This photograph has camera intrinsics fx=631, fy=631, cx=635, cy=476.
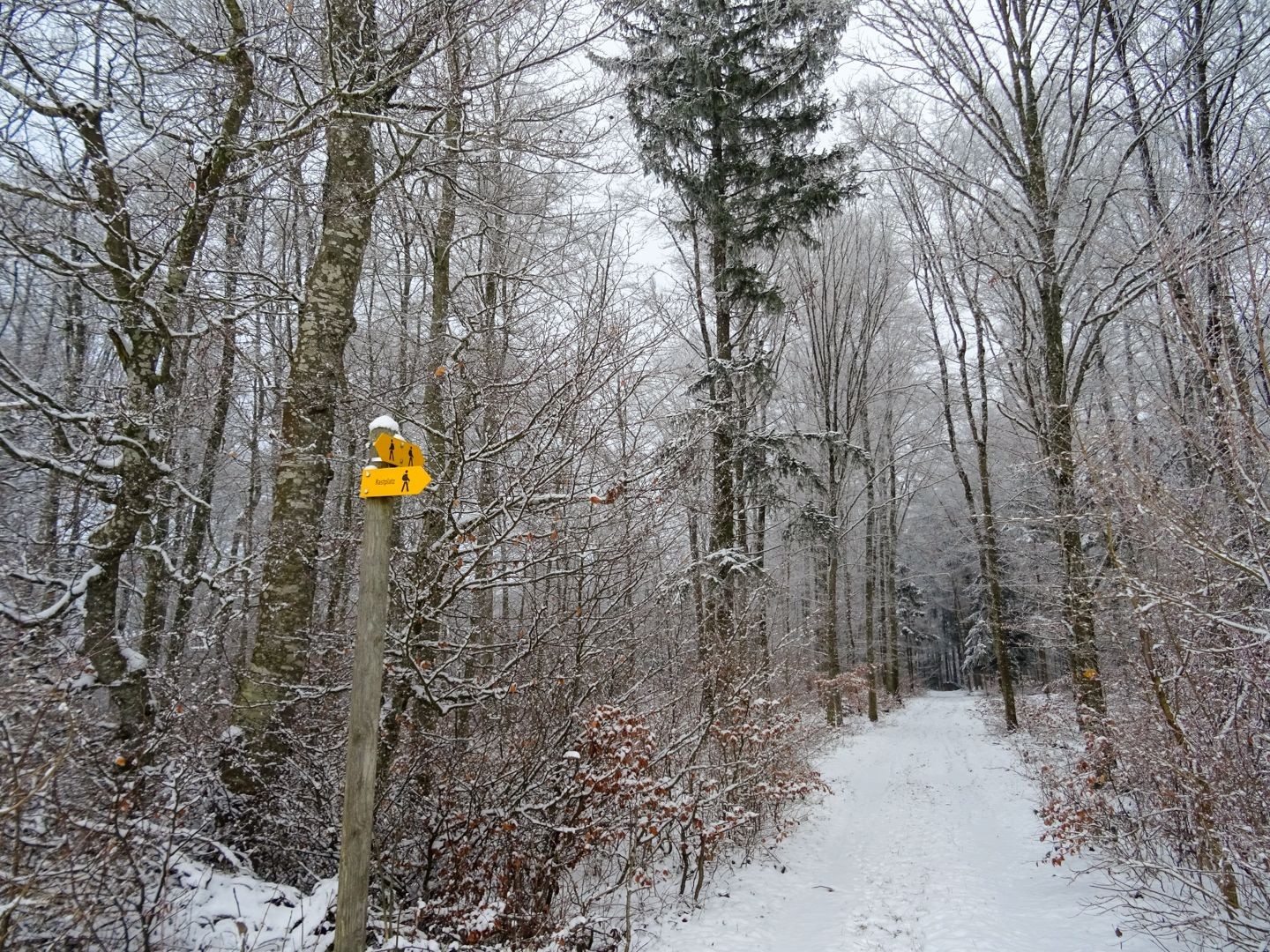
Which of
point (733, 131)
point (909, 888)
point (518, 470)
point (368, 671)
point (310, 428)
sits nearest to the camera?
point (368, 671)

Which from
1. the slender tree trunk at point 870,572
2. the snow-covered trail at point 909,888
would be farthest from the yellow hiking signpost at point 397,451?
the slender tree trunk at point 870,572

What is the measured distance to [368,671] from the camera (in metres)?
2.54

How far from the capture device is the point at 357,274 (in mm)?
5012

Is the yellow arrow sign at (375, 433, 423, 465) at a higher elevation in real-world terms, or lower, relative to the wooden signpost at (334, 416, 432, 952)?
higher

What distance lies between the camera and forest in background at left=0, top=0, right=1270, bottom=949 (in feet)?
12.7

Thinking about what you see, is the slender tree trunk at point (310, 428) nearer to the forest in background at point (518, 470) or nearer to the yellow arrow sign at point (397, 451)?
the forest in background at point (518, 470)

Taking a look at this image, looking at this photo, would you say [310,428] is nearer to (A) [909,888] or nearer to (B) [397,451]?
(B) [397,451]

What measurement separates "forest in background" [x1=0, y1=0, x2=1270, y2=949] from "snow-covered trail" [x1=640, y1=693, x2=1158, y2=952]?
0.46m

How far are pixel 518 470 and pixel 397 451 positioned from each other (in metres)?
1.79

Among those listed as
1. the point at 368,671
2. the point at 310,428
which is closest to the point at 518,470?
the point at 310,428

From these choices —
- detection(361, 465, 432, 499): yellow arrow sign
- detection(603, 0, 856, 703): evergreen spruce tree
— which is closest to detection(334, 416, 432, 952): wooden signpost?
detection(361, 465, 432, 499): yellow arrow sign

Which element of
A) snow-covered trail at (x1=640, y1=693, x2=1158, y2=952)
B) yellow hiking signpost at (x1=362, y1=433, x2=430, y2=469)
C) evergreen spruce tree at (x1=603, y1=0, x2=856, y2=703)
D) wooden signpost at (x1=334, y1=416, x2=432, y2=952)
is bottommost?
snow-covered trail at (x1=640, y1=693, x2=1158, y2=952)

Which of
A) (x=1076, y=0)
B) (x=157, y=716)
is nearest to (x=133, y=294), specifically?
(x=157, y=716)

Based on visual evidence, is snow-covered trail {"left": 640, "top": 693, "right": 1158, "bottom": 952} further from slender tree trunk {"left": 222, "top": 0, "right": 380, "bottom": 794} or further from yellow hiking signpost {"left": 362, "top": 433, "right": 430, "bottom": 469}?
yellow hiking signpost {"left": 362, "top": 433, "right": 430, "bottom": 469}
